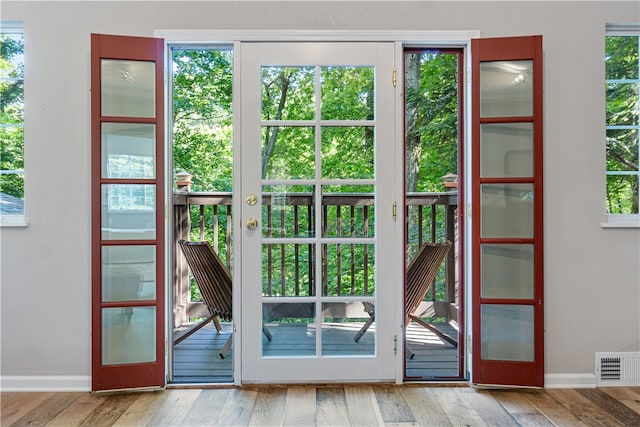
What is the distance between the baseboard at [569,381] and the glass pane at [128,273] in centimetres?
242

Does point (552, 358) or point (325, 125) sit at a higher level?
point (325, 125)

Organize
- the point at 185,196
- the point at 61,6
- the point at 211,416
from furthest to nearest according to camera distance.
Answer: the point at 185,196, the point at 61,6, the point at 211,416

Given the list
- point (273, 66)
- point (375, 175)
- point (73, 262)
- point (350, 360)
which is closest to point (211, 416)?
point (350, 360)

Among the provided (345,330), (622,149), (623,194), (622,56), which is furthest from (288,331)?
(622,56)

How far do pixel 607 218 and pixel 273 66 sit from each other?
226 centimetres

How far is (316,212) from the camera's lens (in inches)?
103

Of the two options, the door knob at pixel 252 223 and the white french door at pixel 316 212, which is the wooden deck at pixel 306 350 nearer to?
the white french door at pixel 316 212

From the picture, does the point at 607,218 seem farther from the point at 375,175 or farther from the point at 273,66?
the point at 273,66

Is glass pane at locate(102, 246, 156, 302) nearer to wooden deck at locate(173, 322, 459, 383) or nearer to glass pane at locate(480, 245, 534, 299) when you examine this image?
wooden deck at locate(173, 322, 459, 383)

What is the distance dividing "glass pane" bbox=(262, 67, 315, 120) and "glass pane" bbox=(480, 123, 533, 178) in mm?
1086

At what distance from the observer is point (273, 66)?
2.59m

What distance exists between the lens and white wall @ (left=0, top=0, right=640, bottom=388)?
8.43ft

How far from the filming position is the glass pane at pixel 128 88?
97.7 inches

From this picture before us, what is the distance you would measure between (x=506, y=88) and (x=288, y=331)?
195cm
